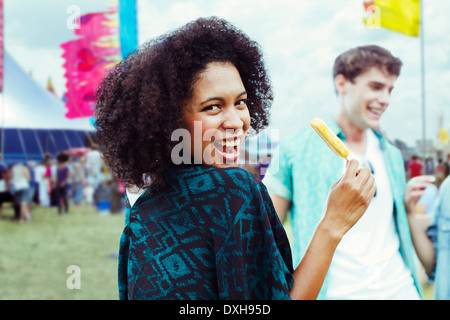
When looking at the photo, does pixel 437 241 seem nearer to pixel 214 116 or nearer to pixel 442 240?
pixel 442 240

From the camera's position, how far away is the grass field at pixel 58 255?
5.30 meters

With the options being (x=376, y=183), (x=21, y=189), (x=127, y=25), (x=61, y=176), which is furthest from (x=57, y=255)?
(x=376, y=183)

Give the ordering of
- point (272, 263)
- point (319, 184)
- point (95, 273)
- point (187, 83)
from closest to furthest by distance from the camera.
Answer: point (272, 263)
point (187, 83)
point (319, 184)
point (95, 273)

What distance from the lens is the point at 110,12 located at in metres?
7.39

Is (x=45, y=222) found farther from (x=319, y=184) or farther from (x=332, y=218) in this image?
(x=332, y=218)

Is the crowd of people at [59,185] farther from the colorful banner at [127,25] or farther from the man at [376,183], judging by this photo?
the man at [376,183]

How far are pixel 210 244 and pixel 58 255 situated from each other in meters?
6.86

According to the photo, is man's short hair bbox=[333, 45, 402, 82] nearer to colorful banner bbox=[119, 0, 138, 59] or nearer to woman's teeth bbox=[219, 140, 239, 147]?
woman's teeth bbox=[219, 140, 239, 147]

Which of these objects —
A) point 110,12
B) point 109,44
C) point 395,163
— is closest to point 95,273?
point 109,44

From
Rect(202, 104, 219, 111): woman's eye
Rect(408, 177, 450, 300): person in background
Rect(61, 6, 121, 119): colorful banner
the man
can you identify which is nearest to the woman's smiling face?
Rect(202, 104, 219, 111): woman's eye

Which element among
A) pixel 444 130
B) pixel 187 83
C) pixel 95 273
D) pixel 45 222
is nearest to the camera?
pixel 187 83

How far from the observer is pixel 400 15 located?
16.9 ft

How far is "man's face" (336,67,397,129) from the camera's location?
236 centimetres
